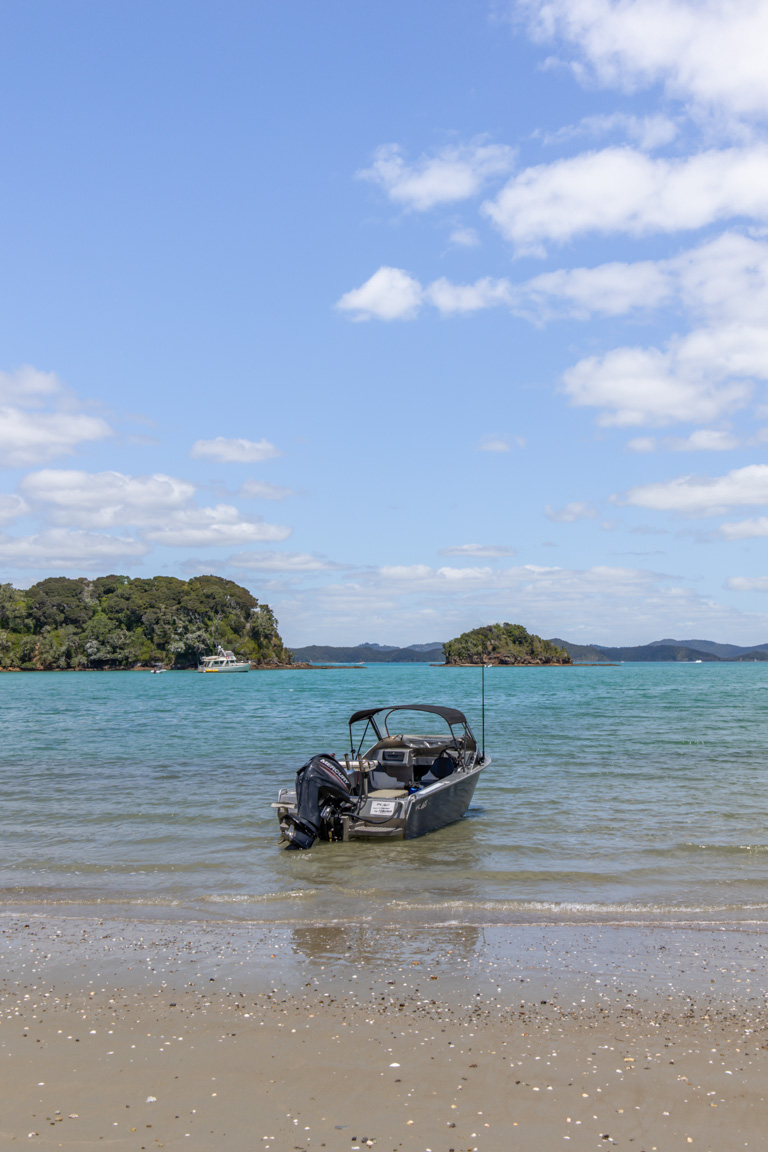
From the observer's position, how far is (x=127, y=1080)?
5254 millimetres

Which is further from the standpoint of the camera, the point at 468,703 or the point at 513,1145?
the point at 468,703

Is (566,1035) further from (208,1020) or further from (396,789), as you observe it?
(396,789)

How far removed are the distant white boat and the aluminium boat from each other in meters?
124

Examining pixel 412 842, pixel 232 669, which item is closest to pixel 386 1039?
pixel 412 842

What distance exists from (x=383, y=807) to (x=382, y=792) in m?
1.89

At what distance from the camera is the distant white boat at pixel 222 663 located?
138250 millimetres

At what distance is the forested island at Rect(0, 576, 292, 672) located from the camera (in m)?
140

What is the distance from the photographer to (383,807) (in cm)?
1334

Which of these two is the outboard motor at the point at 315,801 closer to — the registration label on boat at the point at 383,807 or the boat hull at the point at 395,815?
the boat hull at the point at 395,815

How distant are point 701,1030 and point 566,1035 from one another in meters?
1.08

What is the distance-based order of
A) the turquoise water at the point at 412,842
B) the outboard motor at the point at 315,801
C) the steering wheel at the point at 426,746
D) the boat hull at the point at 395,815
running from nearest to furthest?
the turquoise water at the point at 412,842
the outboard motor at the point at 315,801
the boat hull at the point at 395,815
the steering wheel at the point at 426,746

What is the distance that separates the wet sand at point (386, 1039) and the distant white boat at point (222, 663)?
132547 mm

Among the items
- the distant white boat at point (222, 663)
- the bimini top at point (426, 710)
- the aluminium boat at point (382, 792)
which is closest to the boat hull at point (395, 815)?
the aluminium boat at point (382, 792)

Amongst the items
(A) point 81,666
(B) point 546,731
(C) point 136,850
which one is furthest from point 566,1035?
(A) point 81,666
